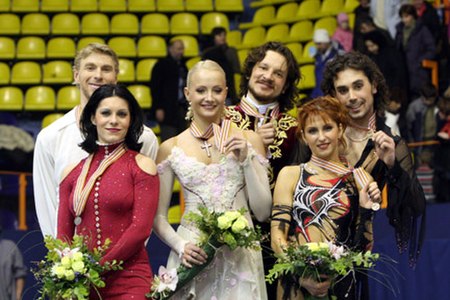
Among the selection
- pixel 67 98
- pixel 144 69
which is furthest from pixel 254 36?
pixel 67 98

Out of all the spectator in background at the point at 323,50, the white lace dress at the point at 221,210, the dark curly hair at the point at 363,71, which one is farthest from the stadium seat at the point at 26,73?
the white lace dress at the point at 221,210

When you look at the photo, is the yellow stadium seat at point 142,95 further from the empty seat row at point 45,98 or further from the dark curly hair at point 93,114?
the dark curly hair at point 93,114

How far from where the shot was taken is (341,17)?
13633 mm

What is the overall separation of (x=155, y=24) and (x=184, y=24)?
356 mm

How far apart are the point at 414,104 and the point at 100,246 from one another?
6.44m

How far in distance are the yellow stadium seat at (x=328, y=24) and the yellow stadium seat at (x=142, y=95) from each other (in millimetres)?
2096

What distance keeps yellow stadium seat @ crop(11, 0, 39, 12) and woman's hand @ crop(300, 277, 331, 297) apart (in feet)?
35.2

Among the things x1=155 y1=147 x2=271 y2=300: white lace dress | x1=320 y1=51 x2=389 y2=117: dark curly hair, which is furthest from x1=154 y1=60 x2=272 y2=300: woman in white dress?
x1=320 y1=51 x2=389 y2=117: dark curly hair

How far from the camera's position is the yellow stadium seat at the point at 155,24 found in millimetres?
15641

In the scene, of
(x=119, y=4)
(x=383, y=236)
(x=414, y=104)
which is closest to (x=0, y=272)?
(x=383, y=236)

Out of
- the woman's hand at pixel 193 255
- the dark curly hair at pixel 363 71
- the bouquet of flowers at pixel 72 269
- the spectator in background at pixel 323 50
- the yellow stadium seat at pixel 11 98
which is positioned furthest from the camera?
the yellow stadium seat at pixel 11 98

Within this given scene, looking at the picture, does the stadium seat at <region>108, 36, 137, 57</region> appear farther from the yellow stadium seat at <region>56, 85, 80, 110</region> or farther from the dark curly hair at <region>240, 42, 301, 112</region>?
the dark curly hair at <region>240, 42, 301, 112</region>

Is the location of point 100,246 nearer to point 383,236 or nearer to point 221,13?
point 383,236

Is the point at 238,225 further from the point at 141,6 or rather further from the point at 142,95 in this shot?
the point at 141,6
